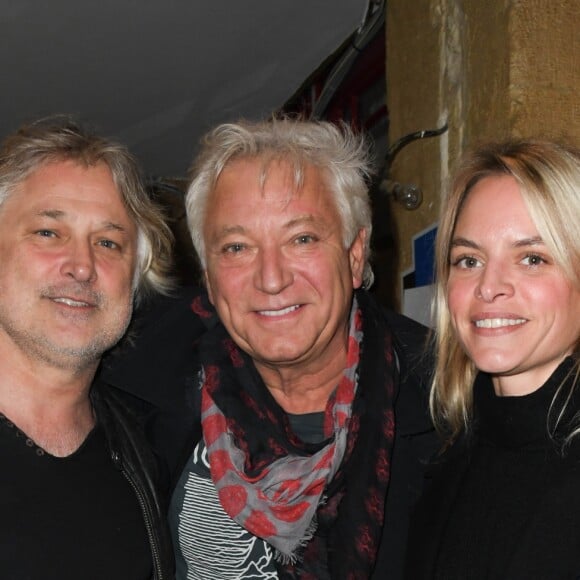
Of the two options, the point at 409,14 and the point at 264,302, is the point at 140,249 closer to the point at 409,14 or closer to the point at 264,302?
the point at 264,302

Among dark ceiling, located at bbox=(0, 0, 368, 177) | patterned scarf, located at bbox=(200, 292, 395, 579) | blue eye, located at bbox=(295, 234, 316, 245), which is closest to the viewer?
patterned scarf, located at bbox=(200, 292, 395, 579)

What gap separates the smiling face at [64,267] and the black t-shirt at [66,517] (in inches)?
9.5

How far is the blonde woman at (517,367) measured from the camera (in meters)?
1.44

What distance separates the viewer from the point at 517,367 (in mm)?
1569

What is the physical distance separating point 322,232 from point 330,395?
53 cm

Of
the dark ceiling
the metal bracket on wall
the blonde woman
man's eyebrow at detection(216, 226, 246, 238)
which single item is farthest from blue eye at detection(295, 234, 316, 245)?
the dark ceiling

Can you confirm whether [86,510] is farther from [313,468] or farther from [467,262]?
[467,262]

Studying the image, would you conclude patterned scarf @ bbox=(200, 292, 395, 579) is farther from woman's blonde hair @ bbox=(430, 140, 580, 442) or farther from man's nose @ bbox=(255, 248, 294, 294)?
man's nose @ bbox=(255, 248, 294, 294)

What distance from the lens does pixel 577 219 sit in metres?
1.52

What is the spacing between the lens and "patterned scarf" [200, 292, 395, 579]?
1982 millimetres

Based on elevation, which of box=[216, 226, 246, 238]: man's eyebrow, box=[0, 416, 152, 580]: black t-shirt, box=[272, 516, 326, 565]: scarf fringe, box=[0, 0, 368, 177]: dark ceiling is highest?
box=[0, 0, 368, 177]: dark ceiling

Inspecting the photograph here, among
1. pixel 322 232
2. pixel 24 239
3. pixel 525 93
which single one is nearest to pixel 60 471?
pixel 24 239

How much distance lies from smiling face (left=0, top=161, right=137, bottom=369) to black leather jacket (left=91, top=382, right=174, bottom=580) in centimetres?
20

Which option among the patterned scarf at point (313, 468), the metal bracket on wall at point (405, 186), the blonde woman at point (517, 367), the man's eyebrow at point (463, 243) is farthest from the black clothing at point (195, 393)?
the metal bracket on wall at point (405, 186)
